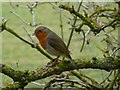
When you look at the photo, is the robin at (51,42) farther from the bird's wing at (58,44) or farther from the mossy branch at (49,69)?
the mossy branch at (49,69)

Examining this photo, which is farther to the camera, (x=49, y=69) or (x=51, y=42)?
(x=51, y=42)

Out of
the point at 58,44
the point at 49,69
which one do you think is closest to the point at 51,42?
the point at 58,44

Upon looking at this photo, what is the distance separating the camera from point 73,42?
3.66 m

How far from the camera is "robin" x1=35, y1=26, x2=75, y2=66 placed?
1.53 m

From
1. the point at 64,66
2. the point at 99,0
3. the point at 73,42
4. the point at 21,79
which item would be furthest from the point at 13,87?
the point at 73,42

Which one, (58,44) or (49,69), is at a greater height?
(58,44)

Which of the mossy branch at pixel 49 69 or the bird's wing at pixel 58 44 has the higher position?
the bird's wing at pixel 58 44

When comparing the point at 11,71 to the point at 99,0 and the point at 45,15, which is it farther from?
the point at 45,15

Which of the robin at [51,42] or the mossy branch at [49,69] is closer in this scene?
the mossy branch at [49,69]

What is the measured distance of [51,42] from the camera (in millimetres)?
1574

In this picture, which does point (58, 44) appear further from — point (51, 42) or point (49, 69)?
point (49, 69)

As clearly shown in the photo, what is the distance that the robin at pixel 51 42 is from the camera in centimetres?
153

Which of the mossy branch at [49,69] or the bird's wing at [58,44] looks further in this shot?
the bird's wing at [58,44]

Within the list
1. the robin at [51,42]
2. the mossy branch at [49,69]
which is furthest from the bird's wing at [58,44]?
the mossy branch at [49,69]
